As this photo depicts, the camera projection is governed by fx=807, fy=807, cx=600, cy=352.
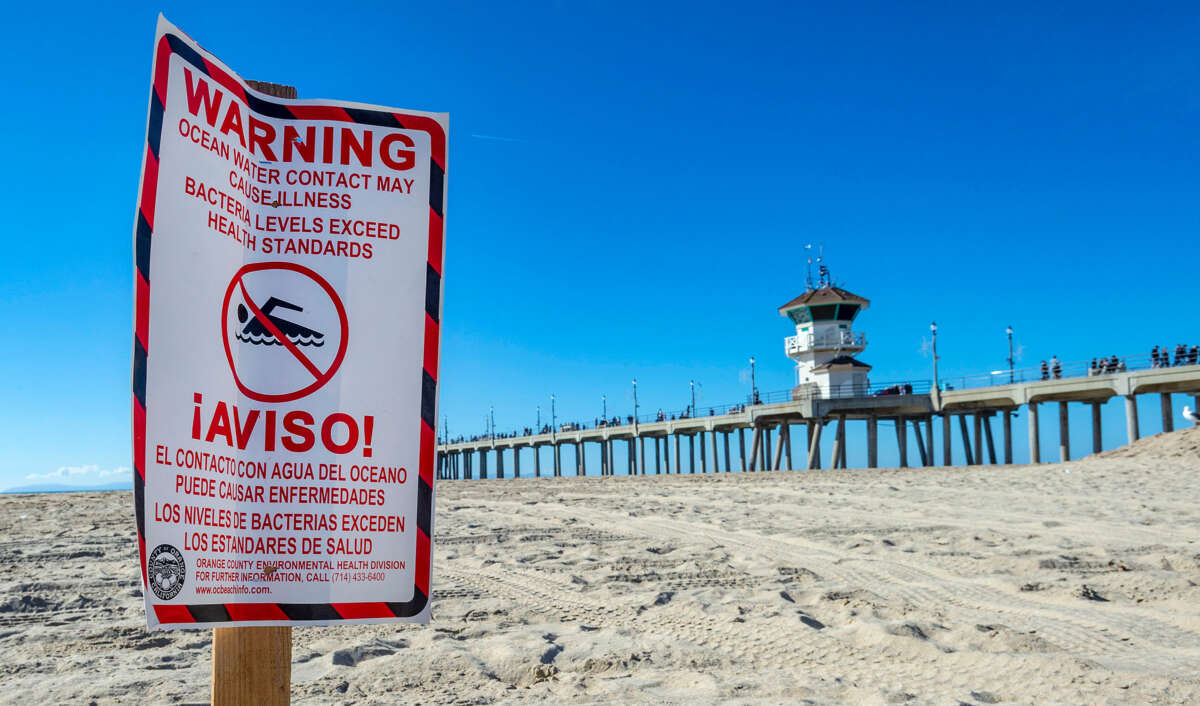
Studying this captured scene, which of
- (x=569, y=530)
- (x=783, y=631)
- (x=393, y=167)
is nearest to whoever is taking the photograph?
(x=393, y=167)

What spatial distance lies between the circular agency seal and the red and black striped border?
22 mm

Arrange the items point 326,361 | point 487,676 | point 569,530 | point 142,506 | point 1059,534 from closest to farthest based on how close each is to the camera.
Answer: point 142,506 < point 326,361 < point 487,676 < point 1059,534 < point 569,530

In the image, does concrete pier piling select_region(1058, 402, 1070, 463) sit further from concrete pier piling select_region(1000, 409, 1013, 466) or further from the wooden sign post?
the wooden sign post

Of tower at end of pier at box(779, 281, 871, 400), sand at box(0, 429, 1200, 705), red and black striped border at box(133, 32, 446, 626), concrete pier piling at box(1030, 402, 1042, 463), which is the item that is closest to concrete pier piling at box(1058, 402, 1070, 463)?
concrete pier piling at box(1030, 402, 1042, 463)

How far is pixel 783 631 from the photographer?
470 cm

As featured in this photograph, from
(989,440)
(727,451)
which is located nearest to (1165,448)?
(989,440)

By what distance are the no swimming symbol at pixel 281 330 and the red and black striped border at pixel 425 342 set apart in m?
0.19

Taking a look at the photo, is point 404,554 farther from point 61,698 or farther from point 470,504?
point 470,504

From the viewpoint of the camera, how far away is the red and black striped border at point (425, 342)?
173 cm

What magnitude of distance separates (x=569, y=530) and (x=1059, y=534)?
17.5 ft

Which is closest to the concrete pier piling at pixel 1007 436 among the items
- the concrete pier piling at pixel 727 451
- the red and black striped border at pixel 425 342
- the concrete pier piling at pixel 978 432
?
the concrete pier piling at pixel 978 432

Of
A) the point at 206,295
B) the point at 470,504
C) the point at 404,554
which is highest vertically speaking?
the point at 206,295

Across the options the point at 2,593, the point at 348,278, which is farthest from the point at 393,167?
the point at 2,593

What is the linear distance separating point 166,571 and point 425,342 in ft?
2.50
